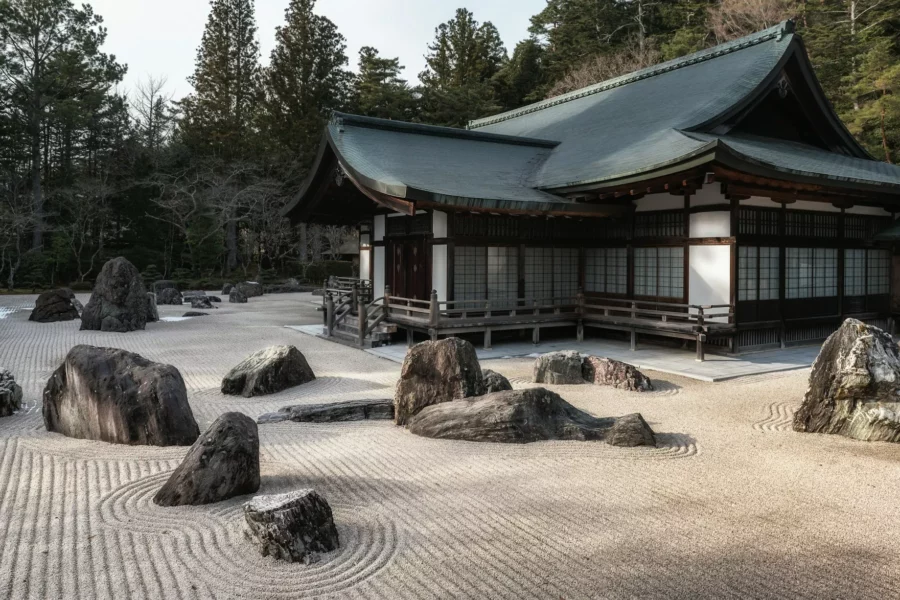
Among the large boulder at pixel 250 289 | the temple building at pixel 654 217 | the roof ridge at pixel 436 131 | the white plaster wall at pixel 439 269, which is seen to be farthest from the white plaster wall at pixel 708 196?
the large boulder at pixel 250 289

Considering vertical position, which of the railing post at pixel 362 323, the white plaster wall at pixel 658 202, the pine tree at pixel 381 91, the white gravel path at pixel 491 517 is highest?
the pine tree at pixel 381 91

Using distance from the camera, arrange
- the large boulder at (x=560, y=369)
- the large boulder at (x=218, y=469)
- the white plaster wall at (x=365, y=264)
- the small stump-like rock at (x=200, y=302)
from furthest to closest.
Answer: the small stump-like rock at (x=200, y=302)
the white plaster wall at (x=365, y=264)
the large boulder at (x=560, y=369)
the large boulder at (x=218, y=469)

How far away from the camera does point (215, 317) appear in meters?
20.3

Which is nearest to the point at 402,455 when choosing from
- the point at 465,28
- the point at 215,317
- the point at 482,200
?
the point at 482,200

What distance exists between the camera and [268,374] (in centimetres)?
966

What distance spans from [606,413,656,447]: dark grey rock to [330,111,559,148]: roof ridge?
40.2 feet

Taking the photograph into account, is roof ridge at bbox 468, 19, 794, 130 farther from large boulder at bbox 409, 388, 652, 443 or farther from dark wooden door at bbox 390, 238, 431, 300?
large boulder at bbox 409, 388, 652, 443

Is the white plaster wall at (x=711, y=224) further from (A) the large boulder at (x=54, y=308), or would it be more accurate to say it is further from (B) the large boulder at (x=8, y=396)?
(A) the large boulder at (x=54, y=308)

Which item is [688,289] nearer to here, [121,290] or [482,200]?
[482,200]

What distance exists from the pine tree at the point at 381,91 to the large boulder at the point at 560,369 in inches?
Result: 1337

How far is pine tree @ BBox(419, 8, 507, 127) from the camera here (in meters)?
41.0

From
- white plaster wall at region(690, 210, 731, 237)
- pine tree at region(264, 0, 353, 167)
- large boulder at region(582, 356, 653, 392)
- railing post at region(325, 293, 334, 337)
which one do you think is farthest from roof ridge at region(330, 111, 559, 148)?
pine tree at region(264, 0, 353, 167)

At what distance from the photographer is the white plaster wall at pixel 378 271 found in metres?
17.1

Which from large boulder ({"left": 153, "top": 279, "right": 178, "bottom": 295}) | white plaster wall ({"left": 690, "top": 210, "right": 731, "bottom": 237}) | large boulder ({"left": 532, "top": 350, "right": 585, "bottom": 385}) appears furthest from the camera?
large boulder ({"left": 153, "top": 279, "right": 178, "bottom": 295})
